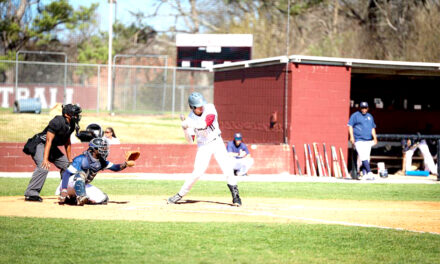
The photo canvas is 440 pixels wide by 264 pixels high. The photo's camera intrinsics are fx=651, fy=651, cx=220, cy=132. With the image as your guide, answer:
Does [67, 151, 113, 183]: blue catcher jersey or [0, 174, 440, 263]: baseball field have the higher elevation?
[67, 151, 113, 183]: blue catcher jersey

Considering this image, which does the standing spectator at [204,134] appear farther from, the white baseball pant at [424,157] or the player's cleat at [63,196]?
the white baseball pant at [424,157]

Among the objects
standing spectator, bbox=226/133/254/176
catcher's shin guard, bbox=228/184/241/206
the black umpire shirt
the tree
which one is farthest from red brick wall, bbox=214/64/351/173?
the tree

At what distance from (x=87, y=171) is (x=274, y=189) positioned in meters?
5.42

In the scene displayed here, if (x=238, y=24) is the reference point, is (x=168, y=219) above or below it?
below

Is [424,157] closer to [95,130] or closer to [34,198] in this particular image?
[95,130]

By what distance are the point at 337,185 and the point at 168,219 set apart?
7.91 metres

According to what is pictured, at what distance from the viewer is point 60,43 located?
45.9 metres

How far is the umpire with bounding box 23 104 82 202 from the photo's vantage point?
11.0 m

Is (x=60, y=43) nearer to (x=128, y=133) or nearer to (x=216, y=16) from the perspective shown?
(x=216, y=16)

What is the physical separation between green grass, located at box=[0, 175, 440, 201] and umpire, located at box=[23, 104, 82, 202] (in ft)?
5.99

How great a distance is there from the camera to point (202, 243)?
304 inches

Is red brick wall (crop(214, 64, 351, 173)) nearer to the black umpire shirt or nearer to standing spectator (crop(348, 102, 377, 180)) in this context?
standing spectator (crop(348, 102, 377, 180))

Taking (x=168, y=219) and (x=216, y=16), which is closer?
(x=168, y=219)

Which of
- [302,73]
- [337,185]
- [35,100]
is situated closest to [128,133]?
[35,100]
